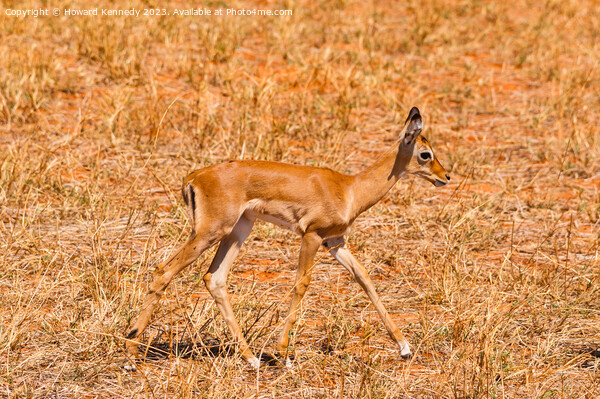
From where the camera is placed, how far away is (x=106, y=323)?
203 inches

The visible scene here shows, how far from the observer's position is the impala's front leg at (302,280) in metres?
4.95

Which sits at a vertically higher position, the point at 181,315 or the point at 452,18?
the point at 452,18

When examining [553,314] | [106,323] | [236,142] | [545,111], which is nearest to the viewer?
[106,323]

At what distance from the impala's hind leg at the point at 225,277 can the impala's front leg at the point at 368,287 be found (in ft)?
1.90

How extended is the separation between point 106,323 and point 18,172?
290 cm

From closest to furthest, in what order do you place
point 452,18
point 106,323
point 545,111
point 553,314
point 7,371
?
1. point 7,371
2. point 106,323
3. point 553,314
4. point 545,111
5. point 452,18

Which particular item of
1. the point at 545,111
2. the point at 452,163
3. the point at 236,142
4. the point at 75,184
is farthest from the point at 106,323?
the point at 545,111

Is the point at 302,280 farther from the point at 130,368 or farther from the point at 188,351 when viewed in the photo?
the point at 130,368

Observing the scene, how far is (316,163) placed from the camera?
8547 mm

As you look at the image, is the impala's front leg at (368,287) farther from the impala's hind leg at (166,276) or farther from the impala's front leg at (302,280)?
the impala's hind leg at (166,276)

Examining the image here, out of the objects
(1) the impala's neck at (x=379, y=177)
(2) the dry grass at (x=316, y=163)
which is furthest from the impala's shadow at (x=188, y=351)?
(1) the impala's neck at (x=379, y=177)

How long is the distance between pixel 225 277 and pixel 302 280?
1.63 feet

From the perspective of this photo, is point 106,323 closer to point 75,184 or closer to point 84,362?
point 84,362

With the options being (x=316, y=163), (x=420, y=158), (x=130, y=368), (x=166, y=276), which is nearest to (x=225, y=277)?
(x=166, y=276)
